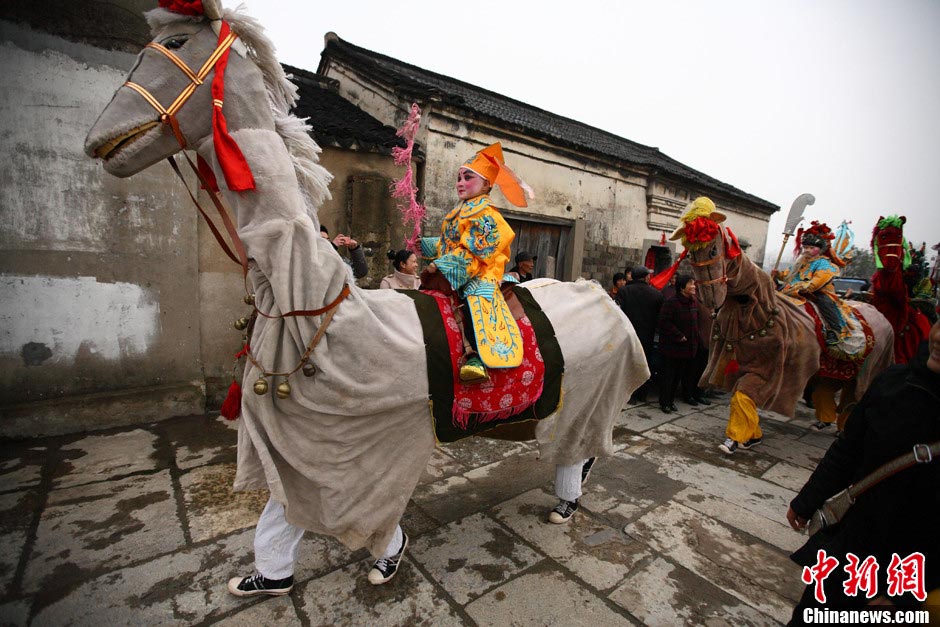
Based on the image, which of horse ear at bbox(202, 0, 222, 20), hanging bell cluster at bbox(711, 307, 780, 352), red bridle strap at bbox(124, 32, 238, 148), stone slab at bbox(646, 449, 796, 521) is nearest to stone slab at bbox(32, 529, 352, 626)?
red bridle strap at bbox(124, 32, 238, 148)

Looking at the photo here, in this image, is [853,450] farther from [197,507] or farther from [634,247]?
[634,247]

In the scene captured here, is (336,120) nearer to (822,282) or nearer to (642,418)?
(642,418)

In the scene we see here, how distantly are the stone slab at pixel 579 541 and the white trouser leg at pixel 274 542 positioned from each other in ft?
4.48

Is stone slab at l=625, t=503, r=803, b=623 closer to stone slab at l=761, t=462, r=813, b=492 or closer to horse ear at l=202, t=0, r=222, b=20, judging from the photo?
stone slab at l=761, t=462, r=813, b=492

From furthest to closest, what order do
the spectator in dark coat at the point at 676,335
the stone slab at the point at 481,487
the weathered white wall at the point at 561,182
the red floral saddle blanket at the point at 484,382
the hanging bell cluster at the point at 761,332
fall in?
the weathered white wall at the point at 561,182, the spectator in dark coat at the point at 676,335, the hanging bell cluster at the point at 761,332, the stone slab at the point at 481,487, the red floral saddle blanket at the point at 484,382

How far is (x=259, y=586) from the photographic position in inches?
82.5

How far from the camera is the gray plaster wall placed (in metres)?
3.55

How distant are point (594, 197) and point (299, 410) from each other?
7726 millimetres

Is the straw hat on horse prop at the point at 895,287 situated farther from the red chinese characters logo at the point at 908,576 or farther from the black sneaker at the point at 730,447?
the red chinese characters logo at the point at 908,576

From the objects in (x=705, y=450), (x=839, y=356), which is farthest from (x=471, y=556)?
(x=839, y=356)

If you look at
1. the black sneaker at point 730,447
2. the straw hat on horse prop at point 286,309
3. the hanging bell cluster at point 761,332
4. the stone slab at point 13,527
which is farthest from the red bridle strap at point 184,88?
the black sneaker at point 730,447

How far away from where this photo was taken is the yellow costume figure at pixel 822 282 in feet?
14.3

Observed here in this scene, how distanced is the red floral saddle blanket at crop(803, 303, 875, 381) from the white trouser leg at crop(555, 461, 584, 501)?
3.15 meters
